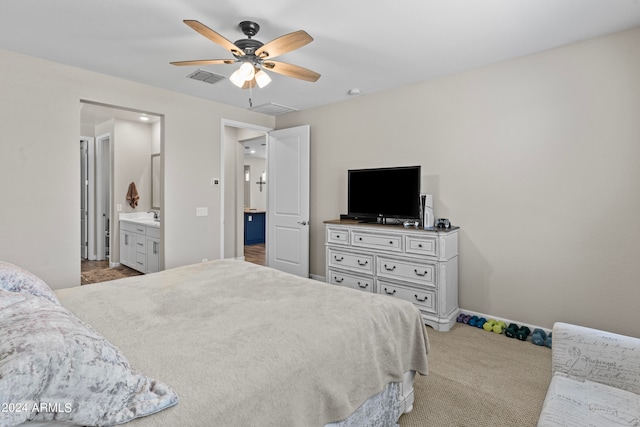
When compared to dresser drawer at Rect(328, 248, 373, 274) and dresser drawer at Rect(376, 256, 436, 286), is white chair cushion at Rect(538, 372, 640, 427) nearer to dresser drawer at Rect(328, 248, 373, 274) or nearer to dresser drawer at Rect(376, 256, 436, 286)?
dresser drawer at Rect(376, 256, 436, 286)

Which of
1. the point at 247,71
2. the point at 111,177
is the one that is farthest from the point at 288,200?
the point at 111,177

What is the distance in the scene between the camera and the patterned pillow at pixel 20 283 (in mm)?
1410

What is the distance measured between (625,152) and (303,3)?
2.77 meters

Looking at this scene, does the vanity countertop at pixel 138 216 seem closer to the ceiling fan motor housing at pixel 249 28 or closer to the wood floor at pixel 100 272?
the wood floor at pixel 100 272

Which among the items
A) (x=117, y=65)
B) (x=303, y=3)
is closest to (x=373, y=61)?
(x=303, y=3)

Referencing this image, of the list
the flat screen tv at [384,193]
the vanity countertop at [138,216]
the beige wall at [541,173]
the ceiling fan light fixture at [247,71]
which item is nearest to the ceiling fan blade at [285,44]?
the ceiling fan light fixture at [247,71]

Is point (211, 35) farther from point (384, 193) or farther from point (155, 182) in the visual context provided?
point (155, 182)

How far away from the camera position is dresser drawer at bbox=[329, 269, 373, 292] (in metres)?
3.71

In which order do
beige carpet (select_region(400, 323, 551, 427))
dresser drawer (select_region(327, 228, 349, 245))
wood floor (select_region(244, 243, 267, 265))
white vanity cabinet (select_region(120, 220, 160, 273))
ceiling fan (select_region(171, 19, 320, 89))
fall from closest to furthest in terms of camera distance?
1. beige carpet (select_region(400, 323, 551, 427))
2. ceiling fan (select_region(171, 19, 320, 89))
3. dresser drawer (select_region(327, 228, 349, 245))
4. white vanity cabinet (select_region(120, 220, 160, 273))
5. wood floor (select_region(244, 243, 267, 265))

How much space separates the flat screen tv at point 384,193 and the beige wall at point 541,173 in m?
0.25

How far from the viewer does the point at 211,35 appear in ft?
7.03

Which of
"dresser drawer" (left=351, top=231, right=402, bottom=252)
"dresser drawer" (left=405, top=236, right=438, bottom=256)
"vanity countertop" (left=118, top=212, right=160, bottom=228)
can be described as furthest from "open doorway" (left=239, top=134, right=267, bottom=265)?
"dresser drawer" (left=405, top=236, right=438, bottom=256)

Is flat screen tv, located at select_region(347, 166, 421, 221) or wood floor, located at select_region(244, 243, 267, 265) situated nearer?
flat screen tv, located at select_region(347, 166, 421, 221)

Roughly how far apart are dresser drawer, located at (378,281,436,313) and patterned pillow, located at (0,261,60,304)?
113 inches
